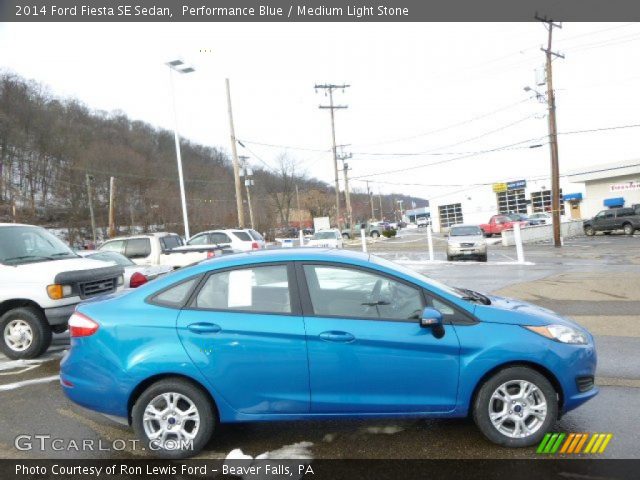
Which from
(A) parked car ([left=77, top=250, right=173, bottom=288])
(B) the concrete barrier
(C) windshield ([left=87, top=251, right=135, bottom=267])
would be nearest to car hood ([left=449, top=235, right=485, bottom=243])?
(B) the concrete barrier

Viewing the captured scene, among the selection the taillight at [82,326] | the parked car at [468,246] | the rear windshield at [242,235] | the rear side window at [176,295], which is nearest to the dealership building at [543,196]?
the parked car at [468,246]

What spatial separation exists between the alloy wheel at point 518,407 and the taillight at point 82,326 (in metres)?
3.09

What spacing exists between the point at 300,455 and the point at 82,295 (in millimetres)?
4736

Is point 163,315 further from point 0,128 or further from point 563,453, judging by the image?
point 0,128

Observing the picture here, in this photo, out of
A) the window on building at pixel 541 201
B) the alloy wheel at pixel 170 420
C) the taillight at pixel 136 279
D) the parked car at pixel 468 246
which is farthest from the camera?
the window on building at pixel 541 201

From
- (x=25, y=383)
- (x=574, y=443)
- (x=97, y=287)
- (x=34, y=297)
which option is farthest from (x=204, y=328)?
(x=97, y=287)

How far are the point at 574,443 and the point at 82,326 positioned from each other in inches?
153

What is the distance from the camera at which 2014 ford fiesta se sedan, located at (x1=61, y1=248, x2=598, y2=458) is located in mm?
3410

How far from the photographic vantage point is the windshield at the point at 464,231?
67.2 ft

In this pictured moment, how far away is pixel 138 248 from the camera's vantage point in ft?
44.9

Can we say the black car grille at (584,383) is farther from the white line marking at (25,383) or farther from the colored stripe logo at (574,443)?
the white line marking at (25,383)

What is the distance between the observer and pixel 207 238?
17.5 metres

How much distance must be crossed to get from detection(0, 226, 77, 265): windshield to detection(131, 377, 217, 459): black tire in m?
4.52

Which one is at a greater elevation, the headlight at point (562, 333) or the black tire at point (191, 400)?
the headlight at point (562, 333)
